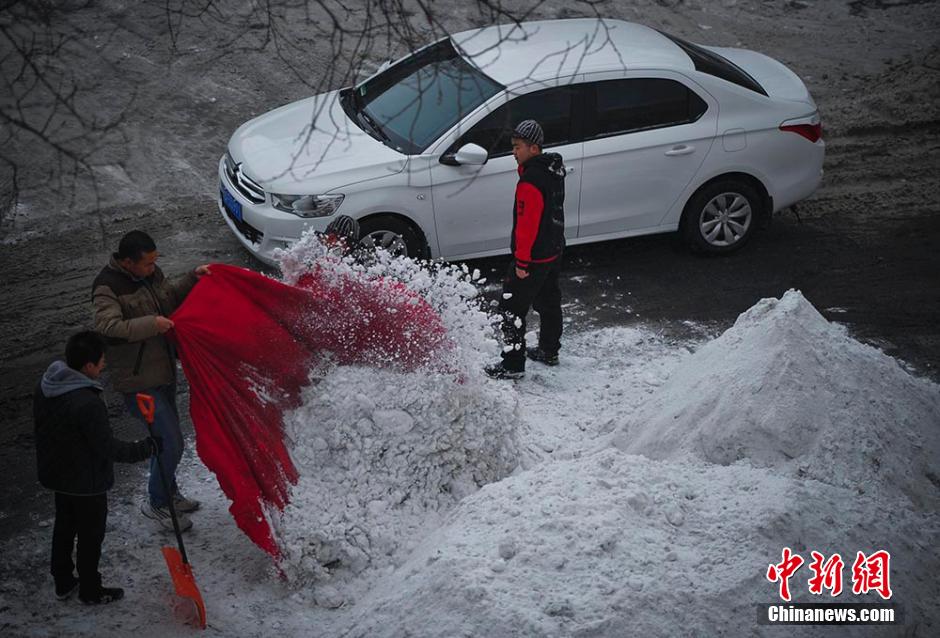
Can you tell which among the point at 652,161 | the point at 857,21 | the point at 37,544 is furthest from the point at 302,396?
the point at 857,21

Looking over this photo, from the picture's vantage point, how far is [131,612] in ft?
14.4

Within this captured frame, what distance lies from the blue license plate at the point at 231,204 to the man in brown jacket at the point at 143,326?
2893 mm

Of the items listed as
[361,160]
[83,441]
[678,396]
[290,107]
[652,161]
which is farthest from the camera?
[290,107]

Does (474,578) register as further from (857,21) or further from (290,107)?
(857,21)

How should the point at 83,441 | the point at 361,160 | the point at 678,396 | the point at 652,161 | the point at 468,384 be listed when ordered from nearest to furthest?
the point at 83,441
the point at 468,384
the point at 678,396
the point at 361,160
the point at 652,161

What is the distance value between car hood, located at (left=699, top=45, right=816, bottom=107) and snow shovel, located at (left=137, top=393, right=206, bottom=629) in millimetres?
6576

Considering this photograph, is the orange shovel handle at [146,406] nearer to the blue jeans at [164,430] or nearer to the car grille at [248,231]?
the blue jeans at [164,430]

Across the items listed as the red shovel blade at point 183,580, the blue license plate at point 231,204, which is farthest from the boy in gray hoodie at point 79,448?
the blue license plate at point 231,204

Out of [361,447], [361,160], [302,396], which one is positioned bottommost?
[361,447]

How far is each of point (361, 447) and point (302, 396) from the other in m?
0.45

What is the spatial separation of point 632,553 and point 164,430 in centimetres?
267

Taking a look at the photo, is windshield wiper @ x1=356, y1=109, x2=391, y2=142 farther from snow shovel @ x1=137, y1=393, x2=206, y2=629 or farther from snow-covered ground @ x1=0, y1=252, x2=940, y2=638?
snow shovel @ x1=137, y1=393, x2=206, y2=629

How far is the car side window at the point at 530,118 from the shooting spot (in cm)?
747

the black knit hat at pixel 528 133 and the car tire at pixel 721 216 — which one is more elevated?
the black knit hat at pixel 528 133
